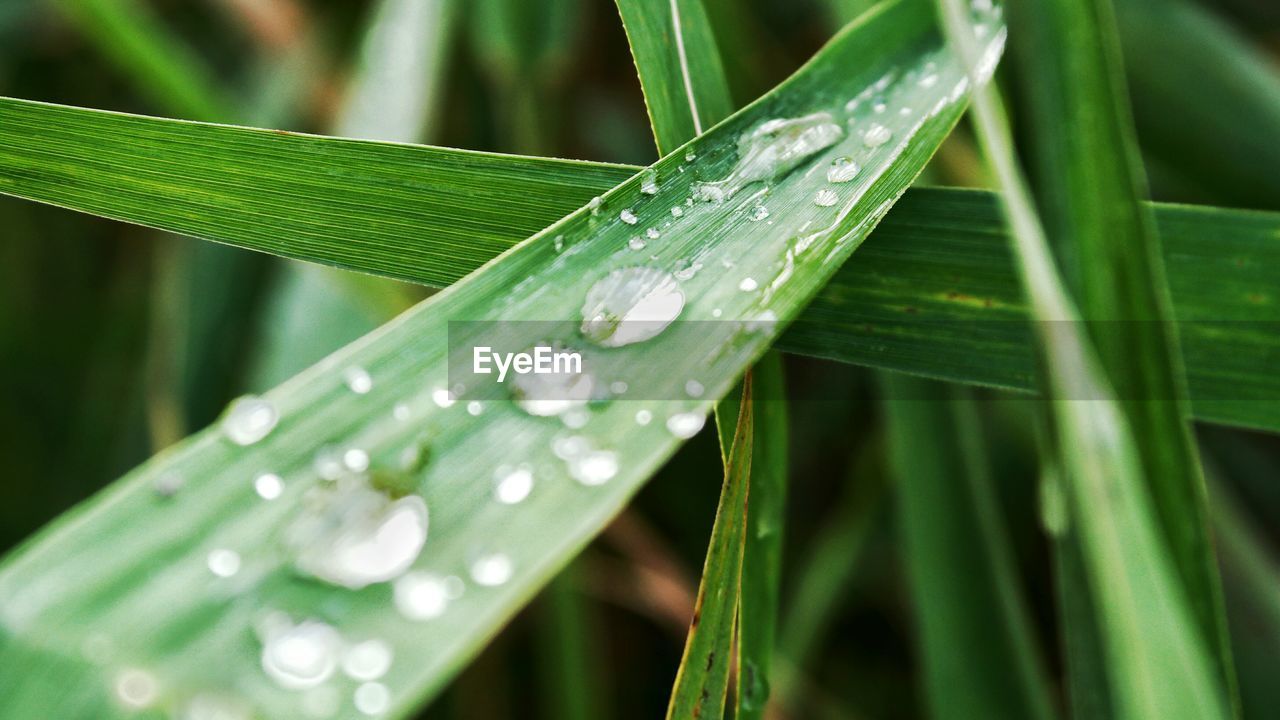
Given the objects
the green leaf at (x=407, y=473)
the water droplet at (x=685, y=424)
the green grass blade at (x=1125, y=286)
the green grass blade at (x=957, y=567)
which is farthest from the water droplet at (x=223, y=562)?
the green grass blade at (x=957, y=567)

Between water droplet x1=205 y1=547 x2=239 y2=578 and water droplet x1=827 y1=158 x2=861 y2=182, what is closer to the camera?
water droplet x1=205 y1=547 x2=239 y2=578

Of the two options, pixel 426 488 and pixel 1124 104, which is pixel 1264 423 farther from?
pixel 426 488

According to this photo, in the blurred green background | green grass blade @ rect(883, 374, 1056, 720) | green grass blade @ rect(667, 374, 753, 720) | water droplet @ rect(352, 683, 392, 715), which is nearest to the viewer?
water droplet @ rect(352, 683, 392, 715)

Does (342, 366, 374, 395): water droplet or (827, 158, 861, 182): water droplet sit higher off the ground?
(827, 158, 861, 182): water droplet

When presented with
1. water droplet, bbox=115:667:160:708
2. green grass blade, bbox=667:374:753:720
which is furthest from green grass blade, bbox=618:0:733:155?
water droplet, bbox=115:667:160:708

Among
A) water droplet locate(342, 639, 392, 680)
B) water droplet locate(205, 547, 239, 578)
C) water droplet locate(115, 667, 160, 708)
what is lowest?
water droplet locate(115, 667, 160, 708)

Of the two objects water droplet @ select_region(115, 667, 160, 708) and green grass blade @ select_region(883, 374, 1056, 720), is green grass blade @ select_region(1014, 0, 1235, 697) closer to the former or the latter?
green grass blade @ select_region(883, 374, 1056, 720)

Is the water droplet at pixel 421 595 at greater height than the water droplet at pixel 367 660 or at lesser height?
greater

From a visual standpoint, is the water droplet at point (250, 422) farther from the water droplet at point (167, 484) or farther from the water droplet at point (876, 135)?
the water droplet at point (876, 135)
